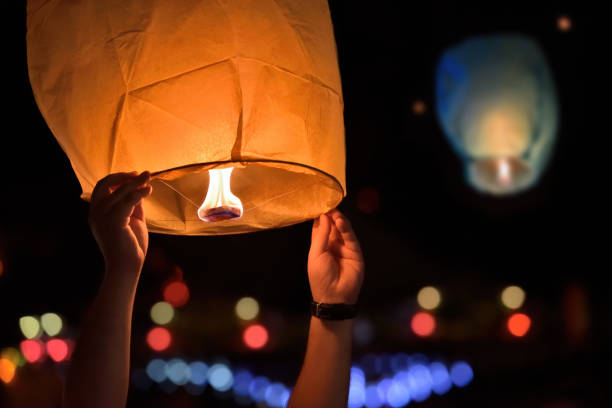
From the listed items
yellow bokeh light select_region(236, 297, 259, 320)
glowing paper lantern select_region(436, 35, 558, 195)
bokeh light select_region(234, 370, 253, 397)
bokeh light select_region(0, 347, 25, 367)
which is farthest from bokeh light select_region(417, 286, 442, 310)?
bokeh light select_region(0, 347, 25, 367)

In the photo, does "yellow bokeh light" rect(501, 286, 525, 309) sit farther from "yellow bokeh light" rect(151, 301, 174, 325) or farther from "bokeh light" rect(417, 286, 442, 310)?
"yellow bokeh light" rect(151, 301, 174, 325)

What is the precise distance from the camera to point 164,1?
103 centimetres

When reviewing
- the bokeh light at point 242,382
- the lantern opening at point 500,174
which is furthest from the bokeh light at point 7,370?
the lantern opening at point 500,174

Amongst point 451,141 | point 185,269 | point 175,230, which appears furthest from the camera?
point 185,269

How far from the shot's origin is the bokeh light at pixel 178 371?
7.34m

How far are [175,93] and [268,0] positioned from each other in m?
0.26

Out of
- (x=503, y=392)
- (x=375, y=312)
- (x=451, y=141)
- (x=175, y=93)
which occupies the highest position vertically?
(x=451, y=141)

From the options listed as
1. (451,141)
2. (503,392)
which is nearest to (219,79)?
(451,141)

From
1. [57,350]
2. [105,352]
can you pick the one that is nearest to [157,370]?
[57,350]

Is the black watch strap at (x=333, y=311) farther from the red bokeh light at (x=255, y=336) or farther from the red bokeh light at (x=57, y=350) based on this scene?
the red bokeh light at (x=57, y=350)

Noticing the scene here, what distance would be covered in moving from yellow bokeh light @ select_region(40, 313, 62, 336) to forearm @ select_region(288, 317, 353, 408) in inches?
240

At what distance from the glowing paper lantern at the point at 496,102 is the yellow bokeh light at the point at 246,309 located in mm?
3705

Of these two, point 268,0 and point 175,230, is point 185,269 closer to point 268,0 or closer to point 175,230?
point 175,230

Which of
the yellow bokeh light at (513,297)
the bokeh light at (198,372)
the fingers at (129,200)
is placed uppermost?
the fingers at (129,200)
